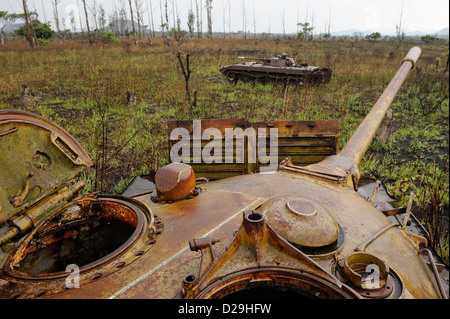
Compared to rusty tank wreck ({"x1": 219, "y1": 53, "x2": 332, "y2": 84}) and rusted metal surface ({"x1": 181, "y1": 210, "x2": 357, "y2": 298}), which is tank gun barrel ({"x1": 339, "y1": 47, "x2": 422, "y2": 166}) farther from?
rusty tank wreck ({"x1": 219, "y1": 53, "x2": 332, "y2": 84})

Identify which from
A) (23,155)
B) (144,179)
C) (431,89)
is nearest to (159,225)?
(23,155)

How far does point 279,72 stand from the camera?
50.4 ft

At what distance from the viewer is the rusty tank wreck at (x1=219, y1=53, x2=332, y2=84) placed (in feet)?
47.0

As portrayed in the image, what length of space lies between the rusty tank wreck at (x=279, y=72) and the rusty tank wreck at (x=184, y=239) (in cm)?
1185

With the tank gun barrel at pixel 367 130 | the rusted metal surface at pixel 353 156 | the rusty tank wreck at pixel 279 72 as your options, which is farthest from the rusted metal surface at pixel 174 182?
the rusty tank wreck at pixel 279 72

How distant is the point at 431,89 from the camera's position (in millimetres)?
13664

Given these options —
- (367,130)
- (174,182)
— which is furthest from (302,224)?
(367,130)

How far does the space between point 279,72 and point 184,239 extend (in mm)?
14592

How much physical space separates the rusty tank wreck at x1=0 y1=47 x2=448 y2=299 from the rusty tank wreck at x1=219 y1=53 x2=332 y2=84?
38.9 feet

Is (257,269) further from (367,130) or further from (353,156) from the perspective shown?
(367,130)

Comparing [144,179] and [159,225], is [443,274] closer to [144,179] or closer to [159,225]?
[159,225]

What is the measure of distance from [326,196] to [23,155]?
2.22 metres

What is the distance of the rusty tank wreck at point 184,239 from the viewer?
157cm

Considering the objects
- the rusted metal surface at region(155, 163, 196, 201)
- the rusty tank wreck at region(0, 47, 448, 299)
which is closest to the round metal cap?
the rusty tank wreck at region(0, 47, 448, 299)
